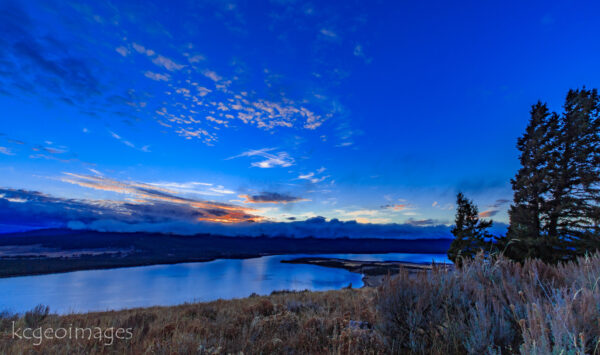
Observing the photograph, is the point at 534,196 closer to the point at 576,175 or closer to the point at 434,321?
the point at 576,175

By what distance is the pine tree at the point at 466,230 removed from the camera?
2882 centimetres

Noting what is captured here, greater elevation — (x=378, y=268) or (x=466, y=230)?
(x=466, y=230)

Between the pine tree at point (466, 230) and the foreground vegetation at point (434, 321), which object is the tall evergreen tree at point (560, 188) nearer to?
the pine tree at point (466, 230)

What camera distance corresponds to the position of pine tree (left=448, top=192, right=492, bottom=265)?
2882 cm

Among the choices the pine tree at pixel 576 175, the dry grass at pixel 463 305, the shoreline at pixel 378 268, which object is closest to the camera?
the dry grass at pixel 463 305

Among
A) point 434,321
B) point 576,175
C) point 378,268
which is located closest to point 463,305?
point 434,321

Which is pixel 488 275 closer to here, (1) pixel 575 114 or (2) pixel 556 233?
(2) pixel 556 233

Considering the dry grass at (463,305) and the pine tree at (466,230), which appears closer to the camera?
the dry grass at (463,305)

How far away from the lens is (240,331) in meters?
6.29

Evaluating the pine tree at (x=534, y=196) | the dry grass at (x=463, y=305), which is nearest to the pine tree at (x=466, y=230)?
the pine tree at (x=534, y=196)

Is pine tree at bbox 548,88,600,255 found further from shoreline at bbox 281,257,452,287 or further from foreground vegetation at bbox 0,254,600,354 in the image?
foreground vegetation at bbox 0,254,600,354

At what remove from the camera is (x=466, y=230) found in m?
32.3

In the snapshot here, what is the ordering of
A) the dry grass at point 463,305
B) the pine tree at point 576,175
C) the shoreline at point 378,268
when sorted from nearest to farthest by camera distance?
the dry grass at point 463,305 → the shoreline at point 378,268 → the pine tree at point 576,175

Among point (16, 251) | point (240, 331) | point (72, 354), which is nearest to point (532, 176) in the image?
point (240, 331)
